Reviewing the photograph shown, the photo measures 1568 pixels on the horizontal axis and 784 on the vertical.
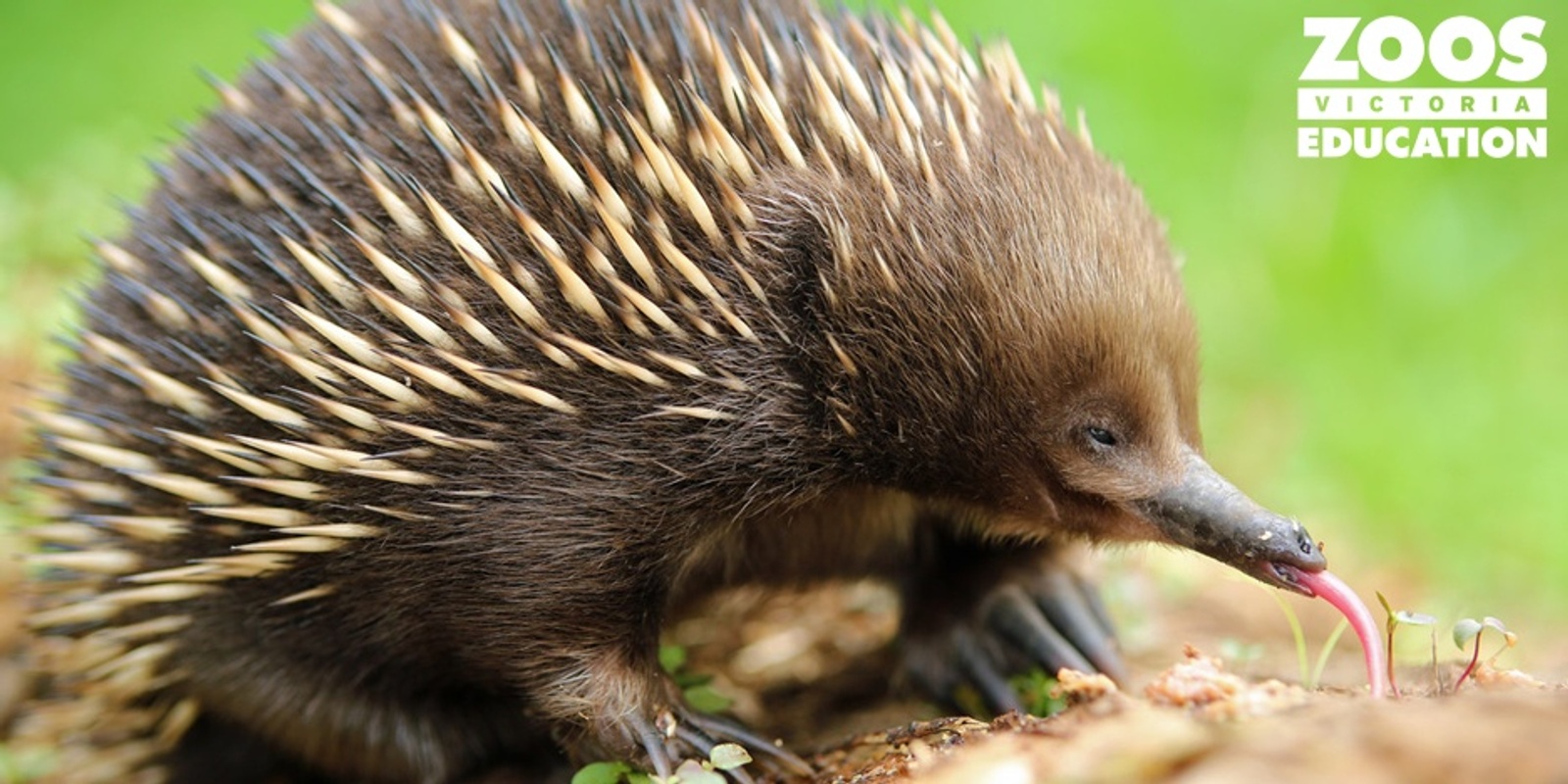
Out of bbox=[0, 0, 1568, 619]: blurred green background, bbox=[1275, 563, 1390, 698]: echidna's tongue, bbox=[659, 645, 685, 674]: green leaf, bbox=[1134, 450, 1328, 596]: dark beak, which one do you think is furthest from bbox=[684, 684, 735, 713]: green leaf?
bbox=[0, 0, 1568, 619]: blurred green background

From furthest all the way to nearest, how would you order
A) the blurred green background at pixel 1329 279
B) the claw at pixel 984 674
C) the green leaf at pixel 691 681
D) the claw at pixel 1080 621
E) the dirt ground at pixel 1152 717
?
1. the blurred green background at pixel 1329 279
2. the claw at pixel 1080 621
3. the claw at pixel 984 674
4. the green leaf at pixel 691 681
5. the dirt ground at pixel 1152 717

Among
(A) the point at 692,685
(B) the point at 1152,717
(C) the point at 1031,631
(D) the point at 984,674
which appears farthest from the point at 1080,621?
(B) the point at 1152,717

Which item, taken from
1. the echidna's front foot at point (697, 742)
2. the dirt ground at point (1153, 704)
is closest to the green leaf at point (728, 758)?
the echidna's front foot at point (697, 742)

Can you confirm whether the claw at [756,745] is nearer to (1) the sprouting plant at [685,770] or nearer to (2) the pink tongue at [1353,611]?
(1) the sprouting plant at [685,770]

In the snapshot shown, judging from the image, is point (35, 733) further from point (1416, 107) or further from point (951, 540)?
point (1416, 107)

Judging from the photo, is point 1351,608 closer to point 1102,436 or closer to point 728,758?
point 1102,436

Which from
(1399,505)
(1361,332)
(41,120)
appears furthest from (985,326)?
(41,120)
